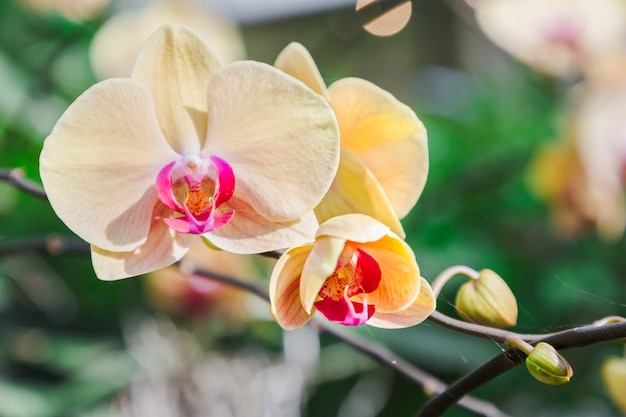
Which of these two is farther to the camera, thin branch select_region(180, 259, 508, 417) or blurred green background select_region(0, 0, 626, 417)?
blurred green background select_region(0, 0, 626, 417)

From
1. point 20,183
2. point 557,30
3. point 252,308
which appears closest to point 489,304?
point 20,183

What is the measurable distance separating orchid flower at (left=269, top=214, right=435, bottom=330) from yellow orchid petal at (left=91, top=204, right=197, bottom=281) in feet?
0.18

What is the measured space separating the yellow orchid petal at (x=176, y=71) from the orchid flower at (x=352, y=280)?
3.8 inches

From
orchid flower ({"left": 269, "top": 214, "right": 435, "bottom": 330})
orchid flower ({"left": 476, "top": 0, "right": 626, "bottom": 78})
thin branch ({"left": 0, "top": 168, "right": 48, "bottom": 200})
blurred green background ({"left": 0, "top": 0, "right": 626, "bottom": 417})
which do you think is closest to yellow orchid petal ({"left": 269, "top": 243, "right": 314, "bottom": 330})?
orchid flower ({"left": 269, "top": 214, "right": 435, "bottom": 330})

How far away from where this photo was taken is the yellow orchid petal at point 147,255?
319 mm

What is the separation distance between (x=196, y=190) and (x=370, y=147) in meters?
0.09

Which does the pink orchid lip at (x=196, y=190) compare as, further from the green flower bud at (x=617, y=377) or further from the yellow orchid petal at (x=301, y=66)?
the green flower bud at (x=617, y=377)

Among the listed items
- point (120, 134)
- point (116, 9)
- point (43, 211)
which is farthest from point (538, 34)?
point (120, 134)

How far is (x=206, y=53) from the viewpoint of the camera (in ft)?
1.10

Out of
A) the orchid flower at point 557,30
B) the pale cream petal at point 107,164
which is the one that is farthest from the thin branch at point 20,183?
the orchid flower at point 557,30

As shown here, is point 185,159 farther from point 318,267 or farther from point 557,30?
point 557,30

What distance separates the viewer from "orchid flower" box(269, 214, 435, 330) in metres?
0.29

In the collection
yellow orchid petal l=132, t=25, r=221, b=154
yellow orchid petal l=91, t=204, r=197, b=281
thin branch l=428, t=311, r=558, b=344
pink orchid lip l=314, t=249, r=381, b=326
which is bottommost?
thin branch l=428, t=311, r=558, b=344

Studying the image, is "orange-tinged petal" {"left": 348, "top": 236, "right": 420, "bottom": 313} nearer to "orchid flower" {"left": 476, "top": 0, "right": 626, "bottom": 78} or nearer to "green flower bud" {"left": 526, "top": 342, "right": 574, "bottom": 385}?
"green flower bud" {"left": 526, "top": 342, "right": 574, "bottom": 385}
